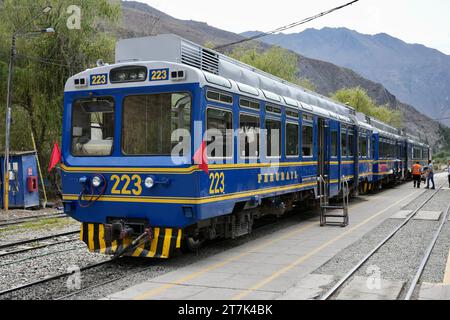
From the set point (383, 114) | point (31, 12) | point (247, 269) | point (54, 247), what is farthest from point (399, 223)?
point (383, 114)

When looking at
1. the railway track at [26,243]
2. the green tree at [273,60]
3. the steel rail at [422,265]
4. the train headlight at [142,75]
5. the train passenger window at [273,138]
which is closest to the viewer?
the steel rail at [422,265]

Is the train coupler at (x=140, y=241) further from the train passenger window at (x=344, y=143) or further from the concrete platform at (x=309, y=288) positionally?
the train passenger window at (x=344, y=143)

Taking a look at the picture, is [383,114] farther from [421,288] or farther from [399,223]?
[421,288]

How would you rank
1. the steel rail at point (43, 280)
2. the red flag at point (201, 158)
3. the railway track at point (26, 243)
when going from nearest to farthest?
the steel rail at point (43, 280), the red flag at point (201, 158), the railway track at point (26, 243)

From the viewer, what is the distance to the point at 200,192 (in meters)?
8.02

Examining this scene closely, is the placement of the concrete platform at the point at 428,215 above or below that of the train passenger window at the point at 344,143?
below

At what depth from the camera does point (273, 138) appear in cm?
1097

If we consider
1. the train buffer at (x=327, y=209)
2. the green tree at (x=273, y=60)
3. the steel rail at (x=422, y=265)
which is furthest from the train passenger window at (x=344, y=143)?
the green tree at (x=273, y=60)

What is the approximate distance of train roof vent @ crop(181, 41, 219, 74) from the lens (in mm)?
8812

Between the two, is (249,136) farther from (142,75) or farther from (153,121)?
(142,75)

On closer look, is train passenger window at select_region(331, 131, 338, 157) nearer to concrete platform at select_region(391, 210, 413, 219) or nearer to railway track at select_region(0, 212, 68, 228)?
concrete platform at select_region(391, 210, 413, 219)

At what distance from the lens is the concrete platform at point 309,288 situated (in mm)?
6551

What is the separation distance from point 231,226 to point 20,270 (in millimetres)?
3663

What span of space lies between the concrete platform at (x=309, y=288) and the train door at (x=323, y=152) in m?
7.13
